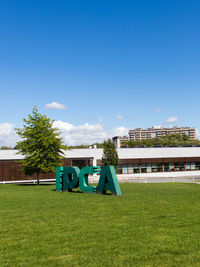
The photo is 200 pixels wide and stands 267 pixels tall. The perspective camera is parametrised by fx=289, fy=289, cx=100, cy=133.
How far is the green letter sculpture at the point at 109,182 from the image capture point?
69.8ft

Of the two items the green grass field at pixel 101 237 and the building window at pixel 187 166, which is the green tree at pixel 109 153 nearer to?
the building window at pixel 187 166

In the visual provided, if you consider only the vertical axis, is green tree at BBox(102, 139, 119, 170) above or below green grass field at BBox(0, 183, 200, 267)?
above

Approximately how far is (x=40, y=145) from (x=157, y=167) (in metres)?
28.5

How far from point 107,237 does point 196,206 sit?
25.0ft

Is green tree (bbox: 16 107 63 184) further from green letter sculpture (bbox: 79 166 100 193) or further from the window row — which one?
the window row

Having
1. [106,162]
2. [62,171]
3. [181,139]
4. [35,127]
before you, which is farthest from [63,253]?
[181,139]

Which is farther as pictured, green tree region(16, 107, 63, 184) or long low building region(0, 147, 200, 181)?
long low building region(0, 147, 200, 181)

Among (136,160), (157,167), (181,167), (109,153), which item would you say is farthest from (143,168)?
(109,153)

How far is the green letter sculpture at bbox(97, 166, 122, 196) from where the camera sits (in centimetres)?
2128

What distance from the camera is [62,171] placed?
89.5 ft

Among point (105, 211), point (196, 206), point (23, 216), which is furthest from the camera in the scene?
point (196, 206)

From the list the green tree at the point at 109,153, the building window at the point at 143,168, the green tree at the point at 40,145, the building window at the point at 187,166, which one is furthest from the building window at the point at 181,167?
the green tree at the point at 40,145

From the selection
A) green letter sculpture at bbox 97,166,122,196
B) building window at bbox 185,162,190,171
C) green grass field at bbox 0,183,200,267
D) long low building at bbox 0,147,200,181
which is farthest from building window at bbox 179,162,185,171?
green grass field at bbox 0,183,200,267

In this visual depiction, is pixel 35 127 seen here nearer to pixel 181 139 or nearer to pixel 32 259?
pixel 32 259
